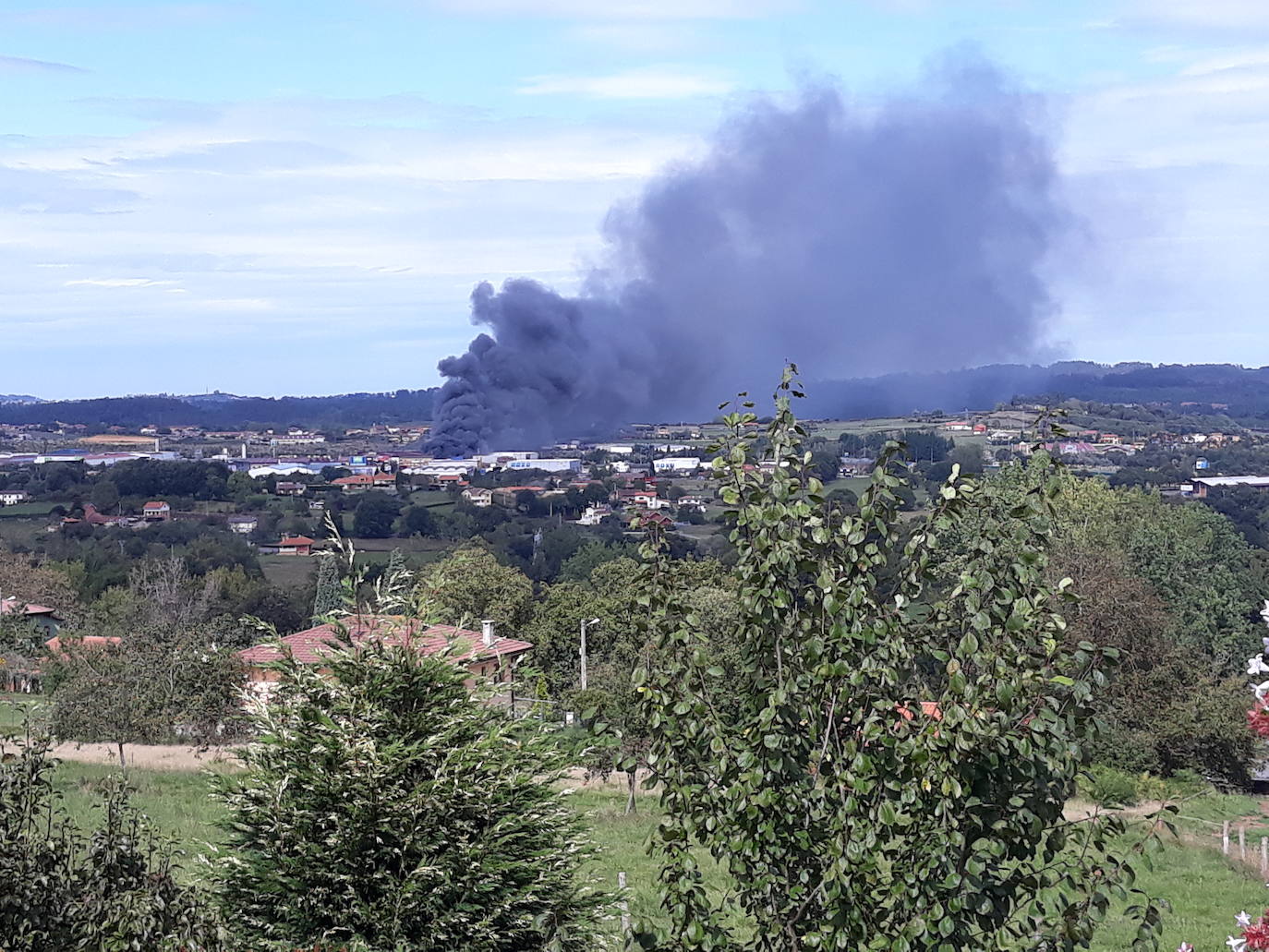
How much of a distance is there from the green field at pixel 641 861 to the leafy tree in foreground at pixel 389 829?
18.7ft

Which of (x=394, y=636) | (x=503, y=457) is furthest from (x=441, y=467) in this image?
(x=394, y=636)

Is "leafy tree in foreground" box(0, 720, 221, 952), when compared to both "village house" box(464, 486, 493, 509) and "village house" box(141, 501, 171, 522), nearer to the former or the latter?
"village house" box(464, 486, 493, 509)

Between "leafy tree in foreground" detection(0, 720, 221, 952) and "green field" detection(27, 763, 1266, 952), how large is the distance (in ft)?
23.6

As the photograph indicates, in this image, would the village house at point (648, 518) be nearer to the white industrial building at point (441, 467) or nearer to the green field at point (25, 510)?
the green field at point (25, 510)

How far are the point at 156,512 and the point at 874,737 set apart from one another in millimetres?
120730

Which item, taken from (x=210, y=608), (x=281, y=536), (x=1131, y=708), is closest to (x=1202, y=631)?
(x=1131, y=708)

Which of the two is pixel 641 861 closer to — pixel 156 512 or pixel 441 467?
pixel 156 512

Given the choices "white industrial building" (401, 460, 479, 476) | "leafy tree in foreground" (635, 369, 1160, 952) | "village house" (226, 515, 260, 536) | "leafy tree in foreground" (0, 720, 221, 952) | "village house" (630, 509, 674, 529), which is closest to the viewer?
"leafy tree in foreground" (635, 369, 1160, 952)

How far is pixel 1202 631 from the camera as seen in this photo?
44875 millimetres

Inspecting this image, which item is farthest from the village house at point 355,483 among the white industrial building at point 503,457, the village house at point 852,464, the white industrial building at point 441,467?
the village house at point 852,464

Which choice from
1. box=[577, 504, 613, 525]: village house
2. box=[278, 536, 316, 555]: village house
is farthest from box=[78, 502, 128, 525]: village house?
box=[577, 504, 613, 525]: village house

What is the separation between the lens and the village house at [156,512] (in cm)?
11350

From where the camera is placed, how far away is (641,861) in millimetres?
17328

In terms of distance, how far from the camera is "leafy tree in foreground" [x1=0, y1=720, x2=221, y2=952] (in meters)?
5.41
